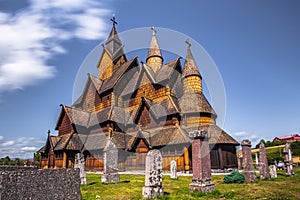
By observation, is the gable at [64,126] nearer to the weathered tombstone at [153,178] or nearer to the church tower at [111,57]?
the church tower at [111,57]

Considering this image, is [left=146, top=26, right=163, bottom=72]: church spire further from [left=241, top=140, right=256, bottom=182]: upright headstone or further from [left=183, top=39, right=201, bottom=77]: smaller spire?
[left=241, top=140, right=256, bottom=182]: upright headstone

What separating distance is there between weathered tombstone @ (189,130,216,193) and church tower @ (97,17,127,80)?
3303 centimetres

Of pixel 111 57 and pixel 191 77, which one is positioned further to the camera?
pixel 111 57

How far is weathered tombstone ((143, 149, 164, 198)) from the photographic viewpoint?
973cm

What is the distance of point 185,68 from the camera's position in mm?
34562

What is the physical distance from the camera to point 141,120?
30.3 m

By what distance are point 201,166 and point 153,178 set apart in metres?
2.61

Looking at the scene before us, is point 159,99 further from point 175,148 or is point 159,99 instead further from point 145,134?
point 175,148

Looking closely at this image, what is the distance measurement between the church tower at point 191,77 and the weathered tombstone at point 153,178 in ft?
73.5

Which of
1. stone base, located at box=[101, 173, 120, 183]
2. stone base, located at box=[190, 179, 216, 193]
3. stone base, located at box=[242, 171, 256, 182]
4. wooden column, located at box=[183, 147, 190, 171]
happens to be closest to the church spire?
wooden column, located at box=[183, 147, 190, 171]

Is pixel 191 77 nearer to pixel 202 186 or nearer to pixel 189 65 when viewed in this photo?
pixel 189 65

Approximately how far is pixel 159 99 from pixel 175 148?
921cm

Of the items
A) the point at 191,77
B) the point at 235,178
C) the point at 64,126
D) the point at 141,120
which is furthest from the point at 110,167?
the point at 64,126

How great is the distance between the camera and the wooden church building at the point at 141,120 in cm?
2480
